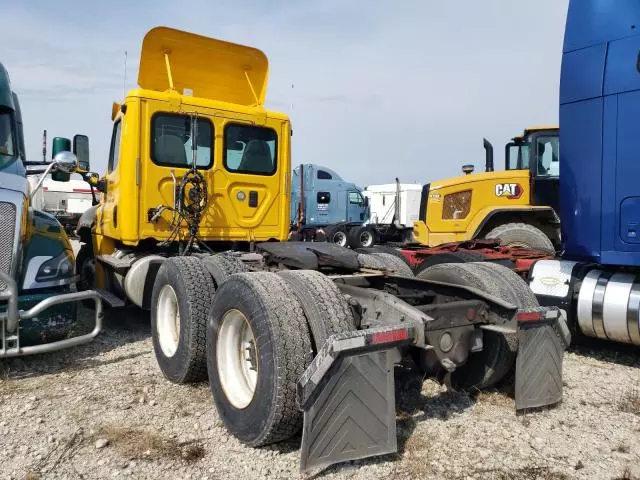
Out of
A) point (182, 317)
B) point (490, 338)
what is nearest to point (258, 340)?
point (182, 317)

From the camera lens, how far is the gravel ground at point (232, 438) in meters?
2.91

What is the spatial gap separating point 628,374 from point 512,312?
2107 millimetres

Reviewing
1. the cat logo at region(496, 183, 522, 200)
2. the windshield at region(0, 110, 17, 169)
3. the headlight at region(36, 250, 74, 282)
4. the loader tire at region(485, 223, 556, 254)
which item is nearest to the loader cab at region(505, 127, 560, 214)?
the cat logo at region(496, 183, 522, 200)

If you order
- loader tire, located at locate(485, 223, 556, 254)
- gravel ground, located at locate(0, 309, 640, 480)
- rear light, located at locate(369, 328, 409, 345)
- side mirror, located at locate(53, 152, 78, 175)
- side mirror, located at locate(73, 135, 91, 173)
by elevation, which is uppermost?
side mirror, located at locate(73, 135, 91, 173)

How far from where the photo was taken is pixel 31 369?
4.62m

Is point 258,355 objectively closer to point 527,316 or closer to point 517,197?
point 527,316

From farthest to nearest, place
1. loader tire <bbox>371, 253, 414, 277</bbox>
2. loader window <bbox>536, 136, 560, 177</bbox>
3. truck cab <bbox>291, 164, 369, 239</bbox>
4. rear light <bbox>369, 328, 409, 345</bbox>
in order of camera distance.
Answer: truck cab <bbox>291, 164, 369, 239</bbox>, loader window <bbox>536, 136, 560, 177</bbox>, loader tire <bbox>371, 253, 414, 277</bbox>, rear light <bbox>369, 328, 409, 345</bbox>

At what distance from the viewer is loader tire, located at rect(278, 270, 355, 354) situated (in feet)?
10.1

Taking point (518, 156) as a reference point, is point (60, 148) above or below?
below

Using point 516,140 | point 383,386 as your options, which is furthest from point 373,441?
point 516,140

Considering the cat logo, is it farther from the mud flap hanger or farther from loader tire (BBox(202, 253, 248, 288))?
the mud flap hanger

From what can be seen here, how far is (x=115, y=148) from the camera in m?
6.71

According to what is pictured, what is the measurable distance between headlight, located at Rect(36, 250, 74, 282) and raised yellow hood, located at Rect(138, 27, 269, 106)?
2.52 meters

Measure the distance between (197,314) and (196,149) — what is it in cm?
264
